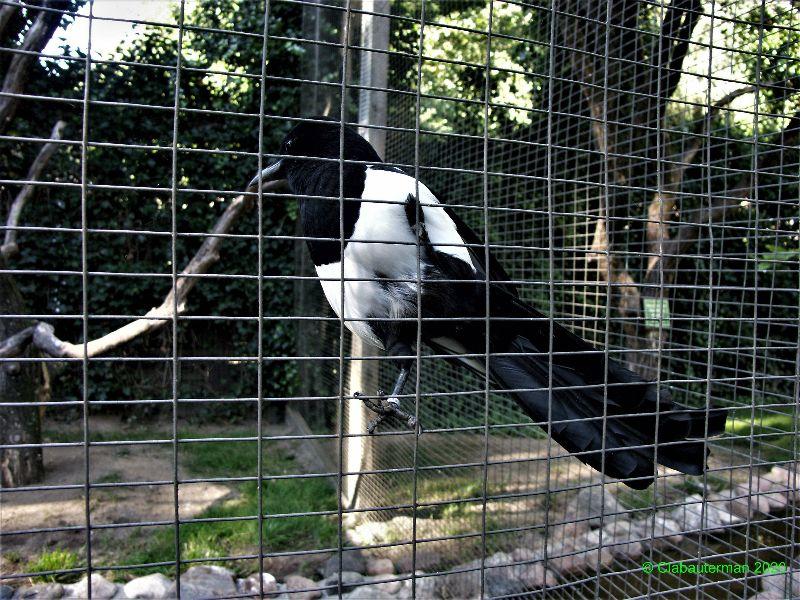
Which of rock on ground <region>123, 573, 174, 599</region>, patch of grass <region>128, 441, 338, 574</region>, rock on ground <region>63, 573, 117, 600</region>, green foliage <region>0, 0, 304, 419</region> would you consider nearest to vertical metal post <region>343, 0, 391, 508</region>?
patch of grass <region>128, 441, 338, 574</region>

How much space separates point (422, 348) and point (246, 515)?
4.80 ft

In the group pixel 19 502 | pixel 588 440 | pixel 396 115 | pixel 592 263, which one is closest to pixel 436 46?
pixel 396 115

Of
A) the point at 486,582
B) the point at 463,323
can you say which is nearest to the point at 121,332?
the point at 463,323

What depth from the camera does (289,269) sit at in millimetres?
4887

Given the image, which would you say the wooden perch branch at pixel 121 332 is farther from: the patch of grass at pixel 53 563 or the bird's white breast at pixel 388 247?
the bird's white breast at pixel 388 247

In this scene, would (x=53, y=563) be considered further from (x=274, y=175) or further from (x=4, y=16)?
(x=4, y=16)

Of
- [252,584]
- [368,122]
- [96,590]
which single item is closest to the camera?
[96,590]

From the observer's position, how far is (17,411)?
3.09m

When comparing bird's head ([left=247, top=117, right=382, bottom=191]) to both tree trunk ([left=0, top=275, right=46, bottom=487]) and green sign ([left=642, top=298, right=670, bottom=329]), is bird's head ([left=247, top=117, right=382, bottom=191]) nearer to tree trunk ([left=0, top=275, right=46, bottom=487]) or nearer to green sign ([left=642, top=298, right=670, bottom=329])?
green sign ([left=642, top=298, right=670, bottom=329])

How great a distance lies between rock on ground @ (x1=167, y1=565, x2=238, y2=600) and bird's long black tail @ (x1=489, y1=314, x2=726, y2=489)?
164 cm

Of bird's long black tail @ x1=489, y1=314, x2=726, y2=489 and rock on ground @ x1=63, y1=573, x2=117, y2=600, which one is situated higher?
bird's long black tail @ x1=489, y1=314, x2=726, y2=489

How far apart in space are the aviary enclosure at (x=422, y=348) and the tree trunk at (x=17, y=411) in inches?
0.6

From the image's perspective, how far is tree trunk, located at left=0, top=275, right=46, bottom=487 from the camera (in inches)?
119

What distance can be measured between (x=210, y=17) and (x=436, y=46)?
207 centimetres
